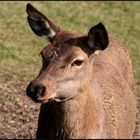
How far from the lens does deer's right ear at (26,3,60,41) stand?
8.37 meters

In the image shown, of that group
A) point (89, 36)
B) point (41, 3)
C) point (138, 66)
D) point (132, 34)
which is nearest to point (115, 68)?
point (89, 36)

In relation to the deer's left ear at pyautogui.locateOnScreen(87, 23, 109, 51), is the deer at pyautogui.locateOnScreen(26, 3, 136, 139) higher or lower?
lower

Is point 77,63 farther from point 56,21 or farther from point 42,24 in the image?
point 56,21

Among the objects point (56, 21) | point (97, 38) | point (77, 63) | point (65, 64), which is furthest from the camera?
point (56, 21)

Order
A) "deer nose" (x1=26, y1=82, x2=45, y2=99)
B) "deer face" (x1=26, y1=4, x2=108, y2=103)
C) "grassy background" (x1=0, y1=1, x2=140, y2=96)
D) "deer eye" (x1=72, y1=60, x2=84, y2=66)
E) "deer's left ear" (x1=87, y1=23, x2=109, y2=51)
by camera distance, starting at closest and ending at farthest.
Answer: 1. "deer nose" (x1=26, y1=82, x2=45, y2=99)
2. "deer face" (x1=26, y1=4, x2=108, y2=103)
3. "deer eye" (x1=72, y1=60, x2=84, y2=66)
4. "deer's left ear" (x1=87, y1=23, x2=109, y2=51)
5. "grassy background" (x1=0, y1=1, x2=140, y2=96)

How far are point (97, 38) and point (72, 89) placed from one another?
81 centimetres

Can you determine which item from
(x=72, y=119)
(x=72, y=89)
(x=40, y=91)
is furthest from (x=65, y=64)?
(x=72, y=119)

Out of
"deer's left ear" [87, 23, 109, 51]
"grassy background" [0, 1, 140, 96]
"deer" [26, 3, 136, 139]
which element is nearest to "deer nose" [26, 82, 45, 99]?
"deer" [26, 3, 136, 139]

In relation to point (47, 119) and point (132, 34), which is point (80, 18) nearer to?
point (132, 34)

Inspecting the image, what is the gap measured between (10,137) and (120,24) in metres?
9.44

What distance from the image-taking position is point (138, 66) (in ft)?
A: 51.6

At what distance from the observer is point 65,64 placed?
7676 millimetres

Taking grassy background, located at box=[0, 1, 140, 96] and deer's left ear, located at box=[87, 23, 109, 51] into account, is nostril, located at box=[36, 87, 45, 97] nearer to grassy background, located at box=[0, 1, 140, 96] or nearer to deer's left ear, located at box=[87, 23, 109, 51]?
deer's left ear, located at box=[87, 23, 109, 51]

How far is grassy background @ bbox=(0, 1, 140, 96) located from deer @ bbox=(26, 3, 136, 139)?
507 centimetres
